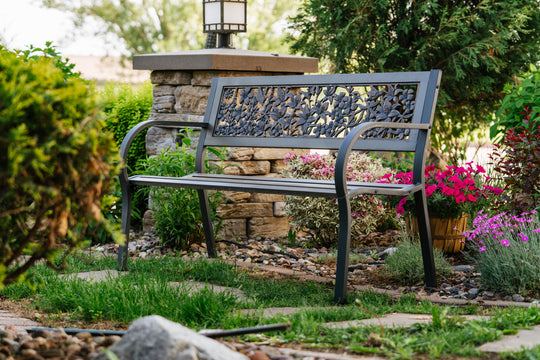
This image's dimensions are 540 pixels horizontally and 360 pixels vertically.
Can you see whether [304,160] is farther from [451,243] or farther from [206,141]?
[451,243]

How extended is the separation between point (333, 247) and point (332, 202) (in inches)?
16.1

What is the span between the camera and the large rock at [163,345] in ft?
5.76

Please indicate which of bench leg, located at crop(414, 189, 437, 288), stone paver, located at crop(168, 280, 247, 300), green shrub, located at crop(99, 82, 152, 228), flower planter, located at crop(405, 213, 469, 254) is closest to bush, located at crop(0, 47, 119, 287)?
stone paver, located at crop(168, 280, 247, 300)

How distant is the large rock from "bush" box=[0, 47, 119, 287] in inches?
14.5

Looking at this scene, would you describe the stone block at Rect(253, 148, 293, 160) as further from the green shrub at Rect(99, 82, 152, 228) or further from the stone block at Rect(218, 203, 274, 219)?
the green shrub at Rect(99, 82, 152, 228)

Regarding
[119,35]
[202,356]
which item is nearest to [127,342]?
[202,356]

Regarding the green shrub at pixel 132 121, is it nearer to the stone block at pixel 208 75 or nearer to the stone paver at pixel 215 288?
the stone block at pixel 208 75

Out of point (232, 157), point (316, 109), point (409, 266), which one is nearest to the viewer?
point (409, 266)

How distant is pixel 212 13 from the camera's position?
5953mm

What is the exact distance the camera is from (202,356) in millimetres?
1781

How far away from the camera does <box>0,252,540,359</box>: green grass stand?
2.18 m

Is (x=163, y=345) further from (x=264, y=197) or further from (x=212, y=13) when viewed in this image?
(x=212, y=13)

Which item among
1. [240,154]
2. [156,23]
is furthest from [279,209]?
[156,23]

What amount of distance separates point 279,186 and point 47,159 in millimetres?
1818
